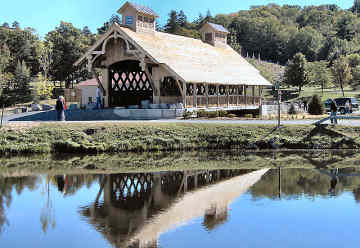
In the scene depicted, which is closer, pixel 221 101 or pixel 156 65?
pixel 156 65

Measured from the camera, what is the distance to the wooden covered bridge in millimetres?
32719

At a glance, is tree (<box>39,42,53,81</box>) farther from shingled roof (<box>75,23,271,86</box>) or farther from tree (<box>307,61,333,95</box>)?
tree (<box>307,61,333,95</box>)

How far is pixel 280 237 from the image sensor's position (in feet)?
35.4

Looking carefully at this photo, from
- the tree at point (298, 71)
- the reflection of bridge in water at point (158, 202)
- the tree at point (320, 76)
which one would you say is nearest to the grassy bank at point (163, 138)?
the reflection of bridge in water at point (158, 202)

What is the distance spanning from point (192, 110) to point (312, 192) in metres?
18.8

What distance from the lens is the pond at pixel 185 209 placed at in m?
10.7

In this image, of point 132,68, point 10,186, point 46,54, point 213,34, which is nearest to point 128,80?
point 132,68

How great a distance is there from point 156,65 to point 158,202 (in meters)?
20.6

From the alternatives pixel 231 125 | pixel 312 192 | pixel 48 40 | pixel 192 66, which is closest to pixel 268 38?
pixel 48 40

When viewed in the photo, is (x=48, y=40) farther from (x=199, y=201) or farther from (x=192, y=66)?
(x=199, y=201)

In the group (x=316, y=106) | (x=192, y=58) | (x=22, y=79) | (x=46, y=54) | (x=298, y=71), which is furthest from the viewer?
(x=46, y=54)

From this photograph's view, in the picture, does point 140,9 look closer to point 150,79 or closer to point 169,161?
point 150,79

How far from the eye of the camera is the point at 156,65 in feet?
110

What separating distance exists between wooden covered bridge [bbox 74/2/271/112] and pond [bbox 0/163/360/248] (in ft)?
49.5
